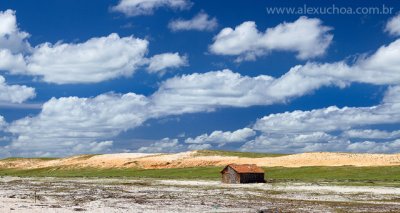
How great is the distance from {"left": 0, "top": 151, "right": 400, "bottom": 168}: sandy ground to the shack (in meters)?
36.9

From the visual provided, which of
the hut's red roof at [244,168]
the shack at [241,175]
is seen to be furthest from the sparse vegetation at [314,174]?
the shack at [241,175]

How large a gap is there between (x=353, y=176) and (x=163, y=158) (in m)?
77.6

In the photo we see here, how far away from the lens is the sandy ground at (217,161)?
135m

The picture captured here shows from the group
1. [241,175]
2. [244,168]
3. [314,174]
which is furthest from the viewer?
[314,174]

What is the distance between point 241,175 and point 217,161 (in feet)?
177

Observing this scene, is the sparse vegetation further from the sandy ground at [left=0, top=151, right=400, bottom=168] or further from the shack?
the sandy ground at [left=0, top=151, right=400, bottom=168]

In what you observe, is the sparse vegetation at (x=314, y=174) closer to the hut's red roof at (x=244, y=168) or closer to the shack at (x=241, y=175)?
the hut's red roof at (x=244, y=168)

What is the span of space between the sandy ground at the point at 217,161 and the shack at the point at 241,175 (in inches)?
1454

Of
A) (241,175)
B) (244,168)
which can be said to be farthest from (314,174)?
(241,175)

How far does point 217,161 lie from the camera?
15500 centimetres

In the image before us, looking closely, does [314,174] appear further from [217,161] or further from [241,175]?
[217,161]

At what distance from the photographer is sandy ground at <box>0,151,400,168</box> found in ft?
444

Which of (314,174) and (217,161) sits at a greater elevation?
(217,161)

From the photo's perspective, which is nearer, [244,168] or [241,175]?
[241,175]
